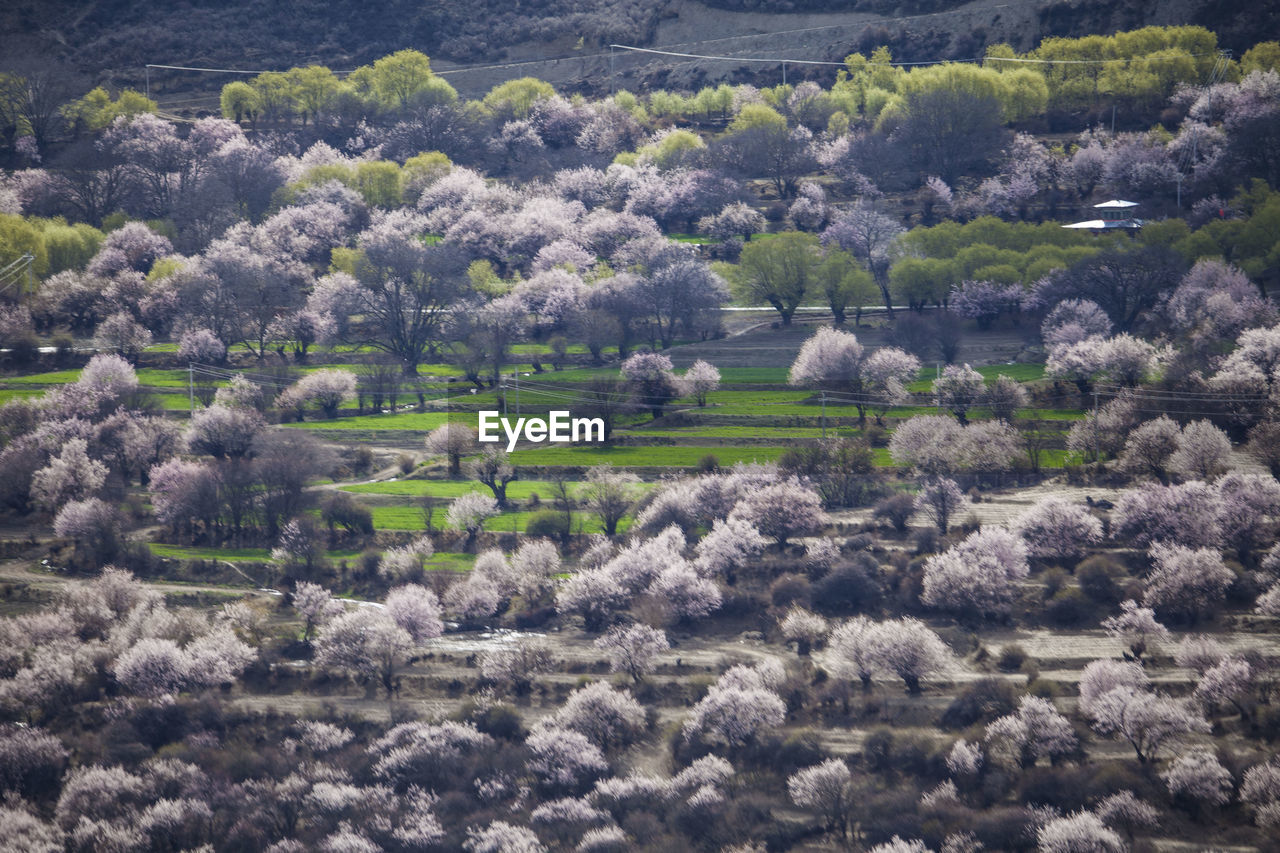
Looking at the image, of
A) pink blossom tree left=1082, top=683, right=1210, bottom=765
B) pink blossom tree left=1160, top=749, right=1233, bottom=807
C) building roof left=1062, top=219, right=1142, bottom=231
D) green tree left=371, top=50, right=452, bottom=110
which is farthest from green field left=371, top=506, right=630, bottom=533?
green tree left=371, top=50, right=452, bottom=110

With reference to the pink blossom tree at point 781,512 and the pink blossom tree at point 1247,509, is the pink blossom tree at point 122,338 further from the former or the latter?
the pink blossom tree at point 1247,509

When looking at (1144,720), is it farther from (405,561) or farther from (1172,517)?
(405,561)

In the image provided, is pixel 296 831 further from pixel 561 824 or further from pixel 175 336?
pixel 175 336

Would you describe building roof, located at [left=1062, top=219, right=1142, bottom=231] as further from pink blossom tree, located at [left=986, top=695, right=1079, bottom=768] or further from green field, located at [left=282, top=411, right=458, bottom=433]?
pink blossom tree, located at [left=986, top=695, right=1079, bottom=768]

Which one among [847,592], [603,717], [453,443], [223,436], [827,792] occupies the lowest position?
[827,792]

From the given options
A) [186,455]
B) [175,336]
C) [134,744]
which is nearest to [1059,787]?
[134,744]

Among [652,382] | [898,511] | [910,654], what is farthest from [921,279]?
[910,654]
